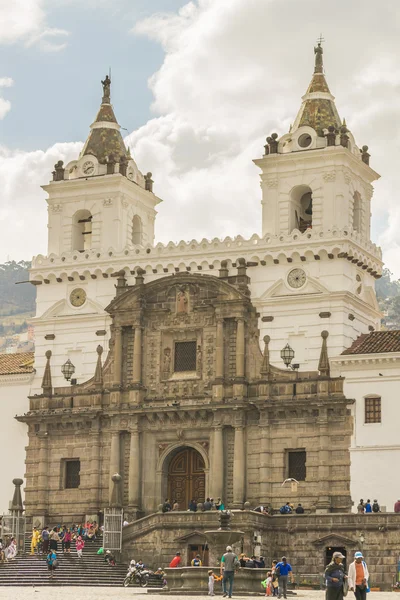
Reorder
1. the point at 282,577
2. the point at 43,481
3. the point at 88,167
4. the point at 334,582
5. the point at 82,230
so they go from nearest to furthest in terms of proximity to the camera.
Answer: the point at 334,582 → the point at 282,577 → the point at 43,481 → the point at 88,167 → the point at 82,230

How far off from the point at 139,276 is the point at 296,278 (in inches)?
306

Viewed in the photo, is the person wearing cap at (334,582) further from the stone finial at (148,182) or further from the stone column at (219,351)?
the stone finial at (148,182)

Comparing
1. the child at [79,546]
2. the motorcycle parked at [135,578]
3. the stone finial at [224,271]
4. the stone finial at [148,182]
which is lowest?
Result: the motorcycle parked at [135,578]

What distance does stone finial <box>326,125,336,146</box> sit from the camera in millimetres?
62531

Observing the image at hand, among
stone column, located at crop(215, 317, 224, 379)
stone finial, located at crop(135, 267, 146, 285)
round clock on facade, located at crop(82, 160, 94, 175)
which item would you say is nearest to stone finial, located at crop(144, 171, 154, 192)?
round clock on facade, located at crop(82, 160, 94, 175)

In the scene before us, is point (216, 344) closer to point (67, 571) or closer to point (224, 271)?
point (224, 271)

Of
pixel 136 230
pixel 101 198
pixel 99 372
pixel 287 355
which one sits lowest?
pixel 99 372

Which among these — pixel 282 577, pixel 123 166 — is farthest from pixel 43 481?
pixel 282 577

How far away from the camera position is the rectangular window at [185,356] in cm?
6259

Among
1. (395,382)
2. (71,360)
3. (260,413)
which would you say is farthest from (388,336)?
(71,360)

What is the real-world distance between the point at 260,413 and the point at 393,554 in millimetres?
9758

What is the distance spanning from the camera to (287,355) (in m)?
60.3

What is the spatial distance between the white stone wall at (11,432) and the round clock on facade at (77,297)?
4.22m

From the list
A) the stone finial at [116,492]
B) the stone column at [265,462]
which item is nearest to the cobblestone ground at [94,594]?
the stone finial at [116,492]
